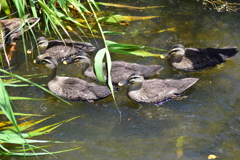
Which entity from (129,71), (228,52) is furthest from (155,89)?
(228,52)

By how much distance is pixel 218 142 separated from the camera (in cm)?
528

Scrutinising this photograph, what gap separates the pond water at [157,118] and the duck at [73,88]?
0.16 metres

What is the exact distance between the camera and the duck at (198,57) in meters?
7.64

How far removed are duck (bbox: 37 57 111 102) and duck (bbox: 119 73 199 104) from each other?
0.54 m

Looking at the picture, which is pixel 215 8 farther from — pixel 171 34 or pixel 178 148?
pixel 178 148

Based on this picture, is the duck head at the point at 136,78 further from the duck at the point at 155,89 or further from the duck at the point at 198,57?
the duck at the point at 198,57

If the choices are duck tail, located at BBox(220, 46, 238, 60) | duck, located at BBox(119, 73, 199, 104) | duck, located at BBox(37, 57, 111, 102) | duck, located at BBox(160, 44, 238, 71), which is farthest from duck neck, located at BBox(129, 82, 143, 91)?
duck tail, located at BBox(220, 46, 238, 60)

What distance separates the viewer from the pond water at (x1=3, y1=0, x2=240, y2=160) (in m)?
5.16

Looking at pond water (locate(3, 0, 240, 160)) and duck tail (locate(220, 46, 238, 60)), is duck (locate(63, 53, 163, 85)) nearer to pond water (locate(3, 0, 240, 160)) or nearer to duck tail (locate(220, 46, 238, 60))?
pond water (locate(3, 0, 240, 160))

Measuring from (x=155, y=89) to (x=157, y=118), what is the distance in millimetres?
873

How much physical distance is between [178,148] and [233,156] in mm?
843

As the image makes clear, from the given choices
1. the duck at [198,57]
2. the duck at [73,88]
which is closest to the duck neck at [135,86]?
the duck at [73,88]

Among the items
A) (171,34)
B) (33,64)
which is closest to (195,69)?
(171,34)

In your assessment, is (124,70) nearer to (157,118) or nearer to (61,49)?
(157,118)
